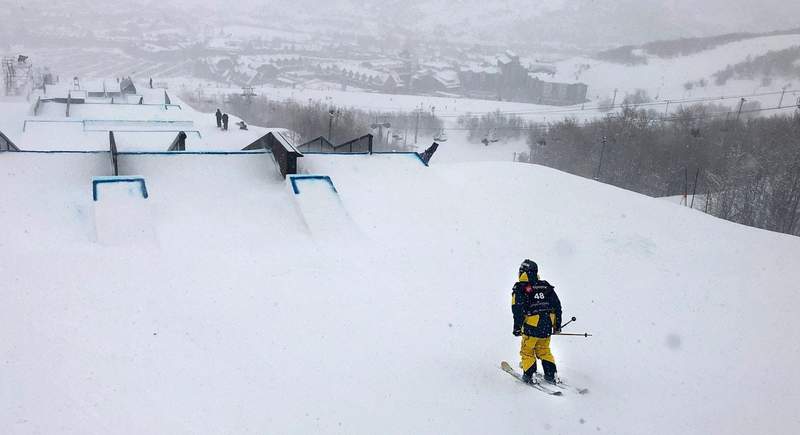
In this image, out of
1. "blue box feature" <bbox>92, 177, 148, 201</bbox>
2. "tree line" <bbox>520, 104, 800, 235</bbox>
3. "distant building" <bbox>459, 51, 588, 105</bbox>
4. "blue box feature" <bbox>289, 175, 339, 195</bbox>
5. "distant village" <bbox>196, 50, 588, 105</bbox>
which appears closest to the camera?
"blue box feature" <bbox>92, 177, 148, 201</bbox>

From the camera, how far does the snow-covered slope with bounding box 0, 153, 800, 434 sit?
5.31 meters

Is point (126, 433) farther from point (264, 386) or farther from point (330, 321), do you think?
point (330, 321)

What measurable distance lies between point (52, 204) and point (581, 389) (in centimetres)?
957

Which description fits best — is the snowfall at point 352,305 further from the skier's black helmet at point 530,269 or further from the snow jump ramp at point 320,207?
the skier's black helmet at point 530,269

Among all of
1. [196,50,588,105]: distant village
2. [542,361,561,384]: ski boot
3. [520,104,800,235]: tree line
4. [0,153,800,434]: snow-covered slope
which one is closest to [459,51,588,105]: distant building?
[196,50,588,105]: distant village

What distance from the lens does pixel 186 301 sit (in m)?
7.04

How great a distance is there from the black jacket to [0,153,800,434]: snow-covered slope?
0.78m

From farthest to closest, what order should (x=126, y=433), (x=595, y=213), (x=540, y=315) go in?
1. (x=595, y=213)
2. (x=540, y=315)
3. (x=126, y=433)

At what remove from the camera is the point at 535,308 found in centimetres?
616

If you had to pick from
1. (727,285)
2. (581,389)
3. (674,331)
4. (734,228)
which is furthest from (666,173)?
(581,389)

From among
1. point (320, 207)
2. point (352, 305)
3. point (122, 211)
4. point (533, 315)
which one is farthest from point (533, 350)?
point (122, 211)

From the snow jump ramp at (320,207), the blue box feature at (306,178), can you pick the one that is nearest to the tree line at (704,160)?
the blue box feature at (306,178)

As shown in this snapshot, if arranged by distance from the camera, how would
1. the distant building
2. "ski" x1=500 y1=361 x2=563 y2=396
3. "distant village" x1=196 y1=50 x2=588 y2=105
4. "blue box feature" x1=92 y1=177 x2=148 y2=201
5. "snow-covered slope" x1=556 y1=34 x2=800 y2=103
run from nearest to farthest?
"ski" x1=500 y1=361 x2=563 y2=396, "blue box feature" x1=92 y1=177 x2=148 y2=201, "snow-covered slope" x1=556 y1=34 x2=800 y2=103, the distant building, "distant village" x1=196 y1=50 x2=588 y2=105

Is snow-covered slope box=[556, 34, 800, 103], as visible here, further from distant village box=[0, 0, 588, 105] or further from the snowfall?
the snowfall
